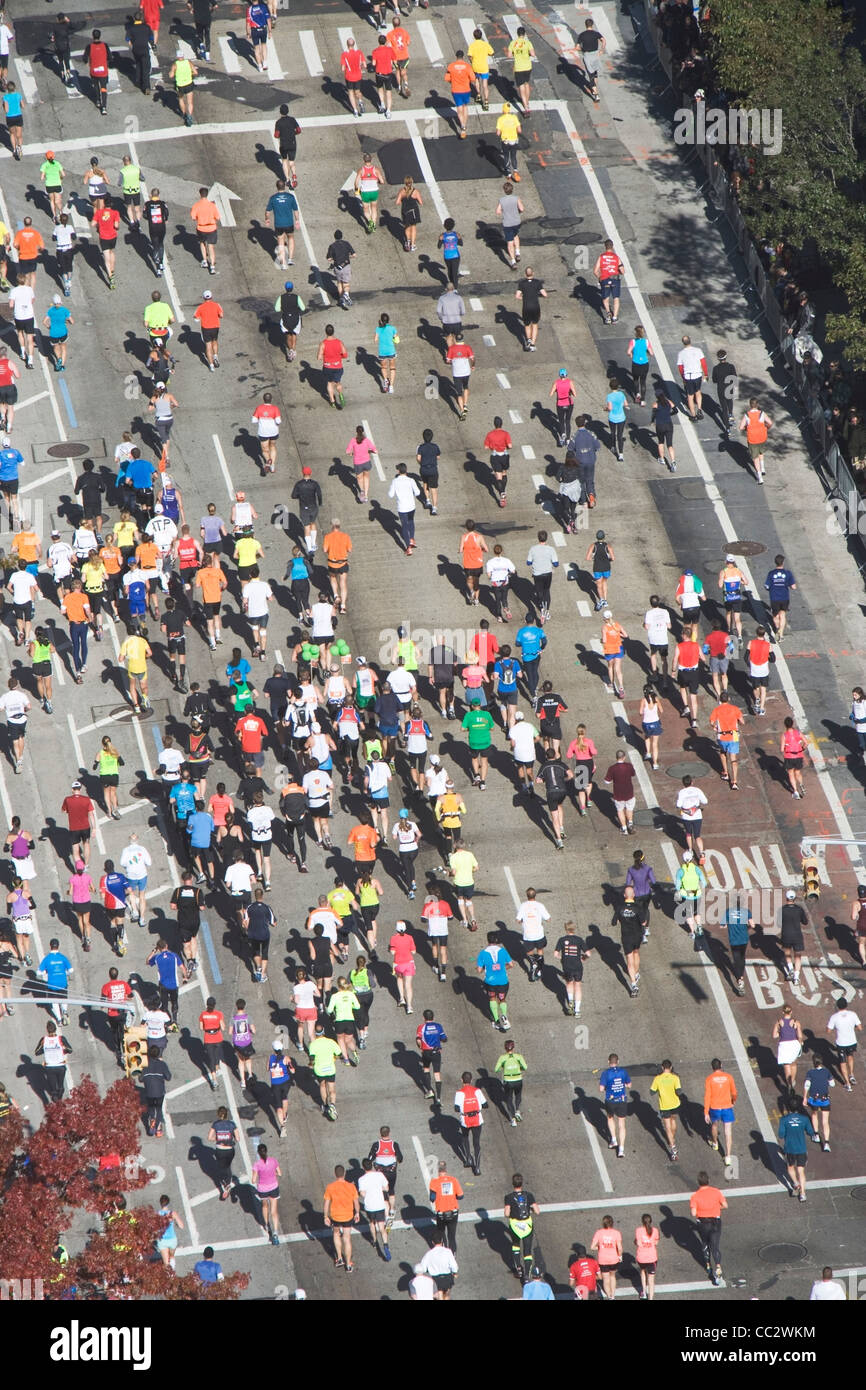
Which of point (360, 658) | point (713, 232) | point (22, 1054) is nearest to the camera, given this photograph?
point (22, 1054)

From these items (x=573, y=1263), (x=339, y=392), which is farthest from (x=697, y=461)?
(x=573, y=1263)

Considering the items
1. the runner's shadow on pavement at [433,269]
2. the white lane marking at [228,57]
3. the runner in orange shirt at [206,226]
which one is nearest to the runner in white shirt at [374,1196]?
the runner's shadow on pavement at [433,269]

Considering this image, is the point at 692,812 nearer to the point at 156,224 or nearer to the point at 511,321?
the point at 511,321

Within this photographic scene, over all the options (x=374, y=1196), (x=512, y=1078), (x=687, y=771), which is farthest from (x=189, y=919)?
(x=687, y=771)

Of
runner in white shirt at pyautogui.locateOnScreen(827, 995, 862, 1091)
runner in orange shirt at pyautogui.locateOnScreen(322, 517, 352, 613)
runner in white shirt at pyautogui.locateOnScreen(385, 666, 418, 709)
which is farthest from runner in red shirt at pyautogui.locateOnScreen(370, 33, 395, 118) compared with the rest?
runner in white shirt at pyautogui.locateOnScreen(827, 995, 862, 1091)
